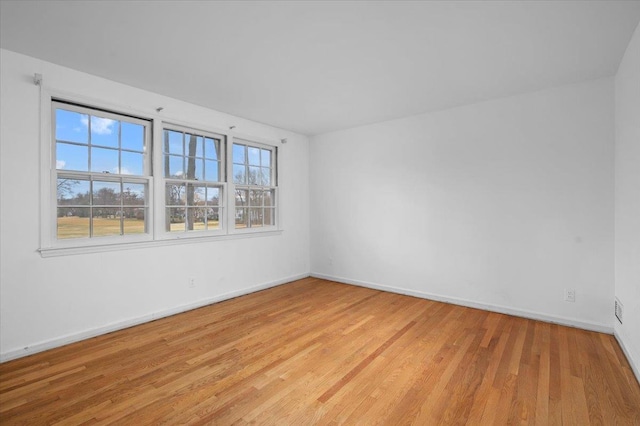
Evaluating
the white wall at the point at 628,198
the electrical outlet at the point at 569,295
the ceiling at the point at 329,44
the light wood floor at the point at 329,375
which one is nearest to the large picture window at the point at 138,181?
the ceiling at the point at 329,44

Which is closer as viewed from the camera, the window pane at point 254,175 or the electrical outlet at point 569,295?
the electrical outlet at point 569,295

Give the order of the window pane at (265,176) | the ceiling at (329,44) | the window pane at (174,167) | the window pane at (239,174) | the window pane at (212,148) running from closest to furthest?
the ceiling at (329,44) → the window pane at (174,167) → the window pane at (212,148) → the window pane at (239,174) → the window pane at (265,176)

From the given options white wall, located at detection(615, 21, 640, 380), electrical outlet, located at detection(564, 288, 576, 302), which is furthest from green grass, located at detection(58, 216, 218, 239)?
electrical outlet, located at detection(564, 288, 576, 302)

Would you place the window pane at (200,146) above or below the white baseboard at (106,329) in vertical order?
above

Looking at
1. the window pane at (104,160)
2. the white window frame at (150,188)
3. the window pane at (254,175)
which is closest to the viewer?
the white window frame at (150,188)

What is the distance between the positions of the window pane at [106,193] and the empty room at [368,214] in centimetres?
2

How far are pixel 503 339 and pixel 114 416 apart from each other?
11.0ft

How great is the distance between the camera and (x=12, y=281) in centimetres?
263

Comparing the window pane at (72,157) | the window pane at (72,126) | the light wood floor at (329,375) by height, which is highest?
the window pane at (72,126)

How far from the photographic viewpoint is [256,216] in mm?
4945

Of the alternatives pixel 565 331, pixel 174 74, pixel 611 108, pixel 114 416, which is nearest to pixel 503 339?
pixel 565 331

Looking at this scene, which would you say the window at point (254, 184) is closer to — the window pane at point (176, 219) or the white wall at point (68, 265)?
the white wall at point (68, 265)

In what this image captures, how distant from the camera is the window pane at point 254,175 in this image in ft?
15.9

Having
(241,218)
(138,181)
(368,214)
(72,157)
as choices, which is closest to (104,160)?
(72,157)
